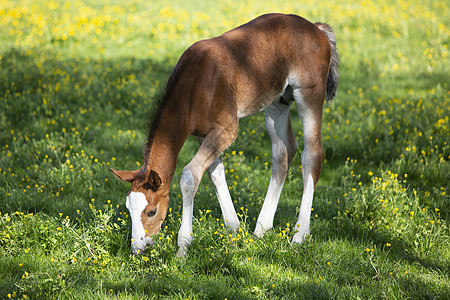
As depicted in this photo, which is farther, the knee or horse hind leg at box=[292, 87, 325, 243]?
horse hind leg at box=[292, 87, 325, 243]

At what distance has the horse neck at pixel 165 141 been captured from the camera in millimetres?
4062

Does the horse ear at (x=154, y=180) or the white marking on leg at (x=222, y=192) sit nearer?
the horse ear at (x=154, y=180)

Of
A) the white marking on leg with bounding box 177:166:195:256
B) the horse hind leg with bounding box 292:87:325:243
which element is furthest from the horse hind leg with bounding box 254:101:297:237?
the white marking on leg with bounding box 177:166:195:256

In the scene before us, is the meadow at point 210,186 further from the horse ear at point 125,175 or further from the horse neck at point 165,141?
the horse neck at point 165,141

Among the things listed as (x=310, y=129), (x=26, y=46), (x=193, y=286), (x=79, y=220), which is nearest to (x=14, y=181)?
(x=79, y=220)

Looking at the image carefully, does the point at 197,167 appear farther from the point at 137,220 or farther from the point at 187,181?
Answer: the point at 137,220

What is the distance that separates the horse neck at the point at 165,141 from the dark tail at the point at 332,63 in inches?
75.0

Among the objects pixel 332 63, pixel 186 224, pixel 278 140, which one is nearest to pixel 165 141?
pixel 186 224

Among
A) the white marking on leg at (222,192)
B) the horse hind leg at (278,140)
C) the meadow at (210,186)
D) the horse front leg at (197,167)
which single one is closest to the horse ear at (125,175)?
the horse front leg at (197,167)

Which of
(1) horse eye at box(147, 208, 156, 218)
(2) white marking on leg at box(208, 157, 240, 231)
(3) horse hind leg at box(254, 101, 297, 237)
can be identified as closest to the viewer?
(1) horse eye at box(147, 208, 156, 218)

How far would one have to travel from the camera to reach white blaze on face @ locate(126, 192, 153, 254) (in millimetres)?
3891

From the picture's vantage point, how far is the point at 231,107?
→ 4.19 meters

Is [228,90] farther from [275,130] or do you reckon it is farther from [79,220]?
[79,220]

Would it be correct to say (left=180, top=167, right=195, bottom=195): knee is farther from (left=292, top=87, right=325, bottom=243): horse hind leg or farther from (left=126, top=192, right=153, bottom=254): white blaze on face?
(left=292, top=87, right=325, bottom=243): horse hind leg
